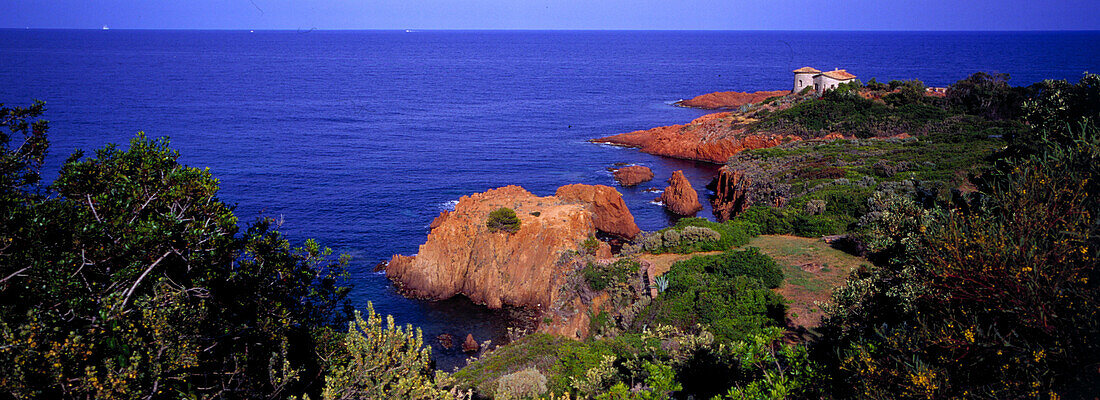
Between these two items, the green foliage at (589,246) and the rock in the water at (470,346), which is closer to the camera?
the rock in the water at (470,346)

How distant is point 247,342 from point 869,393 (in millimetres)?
9113

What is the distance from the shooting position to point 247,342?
32.4ft

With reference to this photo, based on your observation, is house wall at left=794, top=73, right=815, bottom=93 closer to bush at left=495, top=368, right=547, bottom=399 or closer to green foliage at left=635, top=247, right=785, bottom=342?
green foliage at left=635, top=247, right=785, bottom=342

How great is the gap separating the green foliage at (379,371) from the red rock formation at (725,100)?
106 m

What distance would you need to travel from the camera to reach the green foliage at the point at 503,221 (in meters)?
33.8

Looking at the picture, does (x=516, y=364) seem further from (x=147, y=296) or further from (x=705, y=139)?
(x=705, y=139)

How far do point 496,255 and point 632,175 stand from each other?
29067 mm

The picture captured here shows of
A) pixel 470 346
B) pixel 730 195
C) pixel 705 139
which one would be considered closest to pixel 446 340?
pixel 470 346

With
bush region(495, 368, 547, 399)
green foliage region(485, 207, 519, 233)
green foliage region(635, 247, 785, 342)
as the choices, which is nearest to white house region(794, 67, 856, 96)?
green foliage region(485, 207, 519, 233)

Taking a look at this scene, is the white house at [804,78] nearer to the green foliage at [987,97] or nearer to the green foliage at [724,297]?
the green foliage at [987,97]

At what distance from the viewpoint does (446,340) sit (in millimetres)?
30266

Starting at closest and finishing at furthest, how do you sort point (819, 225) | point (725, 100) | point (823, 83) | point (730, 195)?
point (819, 225)
point (730, 195)
point (823, 83)
point (725, 100)

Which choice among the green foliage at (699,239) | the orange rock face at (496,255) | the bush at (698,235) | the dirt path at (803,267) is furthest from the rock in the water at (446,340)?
the bush at (698,235)

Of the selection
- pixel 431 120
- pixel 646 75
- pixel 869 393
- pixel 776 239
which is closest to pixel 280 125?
pixel 431 120
